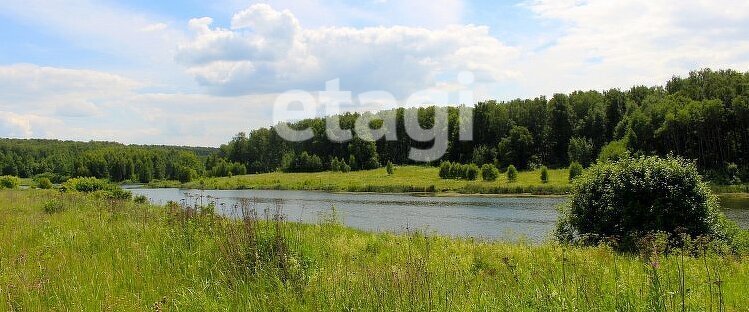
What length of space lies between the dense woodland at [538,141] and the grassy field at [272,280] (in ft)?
84.9

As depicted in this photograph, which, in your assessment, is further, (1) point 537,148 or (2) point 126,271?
(1) point 537,148

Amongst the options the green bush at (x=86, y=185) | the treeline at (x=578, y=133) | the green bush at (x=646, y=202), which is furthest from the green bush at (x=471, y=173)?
the green bush at (x=646, y=202)

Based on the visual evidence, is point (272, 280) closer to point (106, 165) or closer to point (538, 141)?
point (538, 141)

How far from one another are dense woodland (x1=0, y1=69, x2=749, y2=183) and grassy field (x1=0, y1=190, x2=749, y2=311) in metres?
25.9

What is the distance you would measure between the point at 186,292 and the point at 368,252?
244 inches

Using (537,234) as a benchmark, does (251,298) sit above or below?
above

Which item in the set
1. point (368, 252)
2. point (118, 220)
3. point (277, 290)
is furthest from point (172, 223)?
point (277, 290)

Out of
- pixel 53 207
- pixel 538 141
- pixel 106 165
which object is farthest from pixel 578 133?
pixel 106 165

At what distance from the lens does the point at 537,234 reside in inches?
1142

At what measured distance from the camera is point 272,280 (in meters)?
6.64

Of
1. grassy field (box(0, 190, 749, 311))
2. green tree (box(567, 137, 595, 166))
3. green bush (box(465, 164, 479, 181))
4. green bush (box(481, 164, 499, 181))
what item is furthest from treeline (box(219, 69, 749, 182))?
grassy field (box(0, 190, 749, 311))

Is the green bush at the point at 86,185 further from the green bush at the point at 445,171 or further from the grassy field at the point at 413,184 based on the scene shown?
the green bush at the point at 445,171

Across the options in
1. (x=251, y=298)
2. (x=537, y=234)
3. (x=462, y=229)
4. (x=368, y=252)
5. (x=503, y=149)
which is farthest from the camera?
(x=503, y=149)

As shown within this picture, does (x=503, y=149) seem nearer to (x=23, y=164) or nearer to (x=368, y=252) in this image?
(x=368, y=252)
